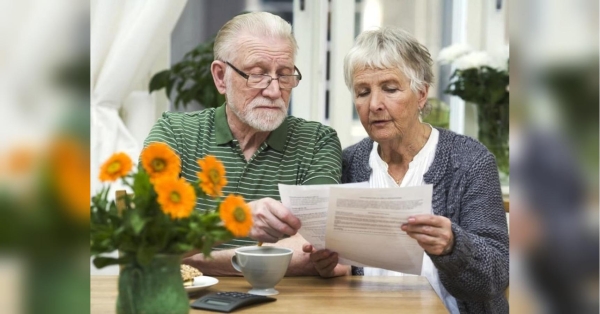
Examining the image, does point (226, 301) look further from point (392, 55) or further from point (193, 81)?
point (193, 81)

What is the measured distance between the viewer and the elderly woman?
5.41 feet

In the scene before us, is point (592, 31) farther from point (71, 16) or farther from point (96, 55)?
point (96, 55)

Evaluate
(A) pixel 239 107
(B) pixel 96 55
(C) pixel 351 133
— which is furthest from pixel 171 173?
(C) pixel 351 133

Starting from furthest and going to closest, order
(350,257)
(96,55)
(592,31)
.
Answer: (96,55)
(350,257)
(592,31)

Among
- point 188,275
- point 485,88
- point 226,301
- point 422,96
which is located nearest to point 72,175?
point 226,301

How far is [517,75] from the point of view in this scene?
0.35 m

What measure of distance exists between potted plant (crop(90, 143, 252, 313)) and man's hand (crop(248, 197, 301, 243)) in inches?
18.8

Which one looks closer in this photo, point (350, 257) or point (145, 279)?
point (145, 279)

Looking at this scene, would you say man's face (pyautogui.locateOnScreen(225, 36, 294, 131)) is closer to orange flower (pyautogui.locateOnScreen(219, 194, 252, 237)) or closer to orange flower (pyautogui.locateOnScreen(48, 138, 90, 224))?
orange flower (pyautogui.locateOnScreen(219, 194, 252, 237))

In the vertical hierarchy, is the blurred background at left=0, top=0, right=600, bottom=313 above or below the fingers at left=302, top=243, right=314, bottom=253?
above

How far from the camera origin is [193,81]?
3.07 metres

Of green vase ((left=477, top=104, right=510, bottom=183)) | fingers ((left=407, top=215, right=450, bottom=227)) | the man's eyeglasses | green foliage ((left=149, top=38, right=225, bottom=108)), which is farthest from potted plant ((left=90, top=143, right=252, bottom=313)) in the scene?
green vase ((left=477, top=104, right=510, bottom=183))

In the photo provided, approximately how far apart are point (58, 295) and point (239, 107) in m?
1.63

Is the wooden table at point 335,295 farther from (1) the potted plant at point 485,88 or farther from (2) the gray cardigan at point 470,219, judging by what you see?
(1) the potted plant at point 485,88
